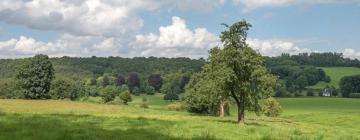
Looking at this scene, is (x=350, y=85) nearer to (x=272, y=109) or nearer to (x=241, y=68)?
(x=272, y=109)

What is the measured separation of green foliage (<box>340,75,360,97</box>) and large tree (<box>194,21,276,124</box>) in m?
145

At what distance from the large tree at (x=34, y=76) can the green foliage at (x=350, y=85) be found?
12038 centimetres

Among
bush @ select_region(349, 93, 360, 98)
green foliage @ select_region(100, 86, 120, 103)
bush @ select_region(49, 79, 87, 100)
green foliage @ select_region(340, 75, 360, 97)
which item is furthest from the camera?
green foliage @ select_region(340, 75, 360, 97)

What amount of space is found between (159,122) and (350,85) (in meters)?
167

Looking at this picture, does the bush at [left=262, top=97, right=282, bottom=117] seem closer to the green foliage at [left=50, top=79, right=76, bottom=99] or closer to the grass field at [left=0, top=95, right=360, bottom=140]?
the grass field at [left=0, top=95, right=360, bottom=140]

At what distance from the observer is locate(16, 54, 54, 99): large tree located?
379 feet

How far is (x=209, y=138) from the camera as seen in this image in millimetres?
17891

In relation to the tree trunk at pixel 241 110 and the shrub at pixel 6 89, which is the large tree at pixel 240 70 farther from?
the shrub at pixel 6 89

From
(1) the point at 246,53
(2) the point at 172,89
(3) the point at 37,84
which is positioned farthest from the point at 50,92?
(1) the point at 246,53

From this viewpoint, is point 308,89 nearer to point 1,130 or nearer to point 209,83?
point 209,83

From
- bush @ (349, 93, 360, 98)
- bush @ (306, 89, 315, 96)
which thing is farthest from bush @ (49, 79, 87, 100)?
bush @ (349, 93, 360, 98)

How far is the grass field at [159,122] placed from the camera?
1881cm

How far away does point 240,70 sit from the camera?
4538cm

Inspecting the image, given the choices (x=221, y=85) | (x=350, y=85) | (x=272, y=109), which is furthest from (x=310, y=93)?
(x=221, y=85)
